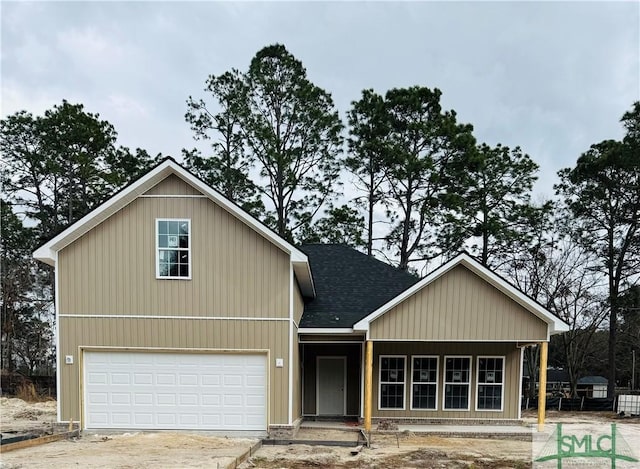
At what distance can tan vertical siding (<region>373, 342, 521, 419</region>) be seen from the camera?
12.9m

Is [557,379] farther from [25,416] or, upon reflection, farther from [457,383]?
[25,416]

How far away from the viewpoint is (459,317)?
11438 mm

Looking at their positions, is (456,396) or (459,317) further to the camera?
(456,396)

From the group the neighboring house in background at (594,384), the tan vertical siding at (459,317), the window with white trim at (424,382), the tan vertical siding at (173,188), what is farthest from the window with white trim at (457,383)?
the neighboring house in background at (594,384)

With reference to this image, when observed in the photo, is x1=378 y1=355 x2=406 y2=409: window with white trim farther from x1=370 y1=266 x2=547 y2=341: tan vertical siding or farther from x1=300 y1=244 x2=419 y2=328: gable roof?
x1=370 y1=266 x2=547 y2=341: tan vertical siding

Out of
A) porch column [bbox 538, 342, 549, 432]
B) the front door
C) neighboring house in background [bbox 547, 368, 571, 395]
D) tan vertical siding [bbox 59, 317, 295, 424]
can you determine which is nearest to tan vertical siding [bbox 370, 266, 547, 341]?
Result: porch column [bbox 538, 342, 549, 432]

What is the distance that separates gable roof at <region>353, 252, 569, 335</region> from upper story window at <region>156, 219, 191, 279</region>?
4.62 m

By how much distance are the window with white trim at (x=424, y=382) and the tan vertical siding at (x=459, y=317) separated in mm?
2104

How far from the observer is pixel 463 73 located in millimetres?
19453

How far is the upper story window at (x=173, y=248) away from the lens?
11109 mm

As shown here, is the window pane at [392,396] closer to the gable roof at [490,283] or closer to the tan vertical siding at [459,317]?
the tan vertical siding at [459,317]

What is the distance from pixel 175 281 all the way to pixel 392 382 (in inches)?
269

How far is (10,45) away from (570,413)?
24.9m

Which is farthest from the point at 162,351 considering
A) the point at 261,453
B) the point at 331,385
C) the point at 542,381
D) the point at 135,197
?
the point at 542,381
